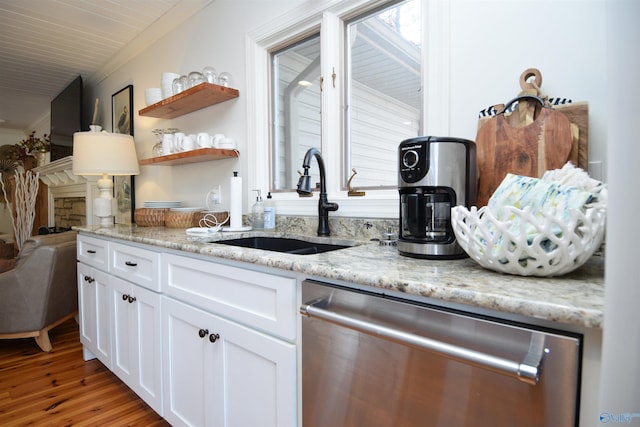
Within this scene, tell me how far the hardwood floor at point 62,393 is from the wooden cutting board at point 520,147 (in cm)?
183

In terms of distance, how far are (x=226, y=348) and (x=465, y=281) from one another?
867mm

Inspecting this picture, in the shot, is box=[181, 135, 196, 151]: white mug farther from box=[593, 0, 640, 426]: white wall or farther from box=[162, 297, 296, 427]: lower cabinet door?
box=[593, 0, 640, 426]: white wall

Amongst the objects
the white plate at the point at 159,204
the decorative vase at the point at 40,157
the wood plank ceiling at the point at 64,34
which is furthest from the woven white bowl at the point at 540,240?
the decorative vase at the point at 40,157

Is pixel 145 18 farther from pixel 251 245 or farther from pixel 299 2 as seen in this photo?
pixel 251 245

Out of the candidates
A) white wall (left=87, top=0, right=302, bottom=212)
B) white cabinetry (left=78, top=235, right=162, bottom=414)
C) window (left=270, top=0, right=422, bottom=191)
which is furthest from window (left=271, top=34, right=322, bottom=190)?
white cabinetry (left=78, top=235, right=162, bottom=414)

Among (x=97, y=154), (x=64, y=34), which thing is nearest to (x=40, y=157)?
(x=64, y=34)

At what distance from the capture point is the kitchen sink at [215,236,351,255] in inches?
61.2

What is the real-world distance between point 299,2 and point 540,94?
1310mm

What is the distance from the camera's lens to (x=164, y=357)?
1491mm

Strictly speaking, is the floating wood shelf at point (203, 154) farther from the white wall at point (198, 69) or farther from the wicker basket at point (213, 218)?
the wicker basket at point (213, 218)

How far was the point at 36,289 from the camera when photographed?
236 centimetres

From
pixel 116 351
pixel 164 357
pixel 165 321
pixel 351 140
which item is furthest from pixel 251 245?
pixel 116 351

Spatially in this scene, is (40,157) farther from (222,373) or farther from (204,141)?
(222,373)

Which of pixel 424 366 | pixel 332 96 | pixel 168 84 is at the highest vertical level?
pixel 168 84
